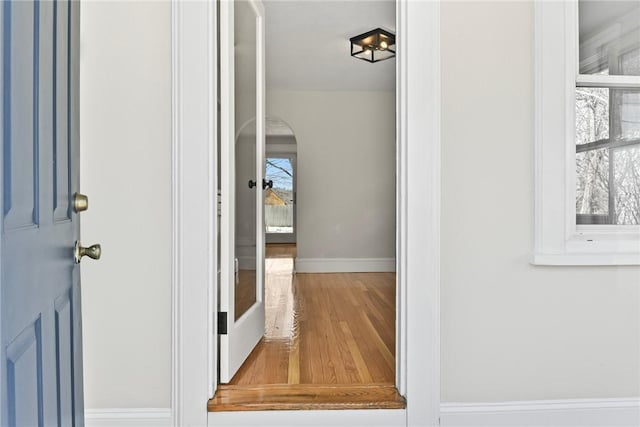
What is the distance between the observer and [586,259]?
1708 mm

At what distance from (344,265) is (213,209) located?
3701 mm

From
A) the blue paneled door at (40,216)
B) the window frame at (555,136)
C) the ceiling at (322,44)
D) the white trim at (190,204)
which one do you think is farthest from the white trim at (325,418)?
the ceiling at (322,44)

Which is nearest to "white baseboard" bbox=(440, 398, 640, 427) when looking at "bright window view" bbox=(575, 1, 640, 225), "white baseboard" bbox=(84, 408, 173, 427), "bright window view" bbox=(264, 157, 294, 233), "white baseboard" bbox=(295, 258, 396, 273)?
"bright window view" bbox=(575, 1, 640, 225)

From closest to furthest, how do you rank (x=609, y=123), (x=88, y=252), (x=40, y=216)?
(x=40, y=216), (x=88, y=252), (x=609, y=123)

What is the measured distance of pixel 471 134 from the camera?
5.57ft

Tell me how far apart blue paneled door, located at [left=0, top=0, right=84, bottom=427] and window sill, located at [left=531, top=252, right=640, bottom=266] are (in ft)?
5.32

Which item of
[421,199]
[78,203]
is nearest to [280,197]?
[421,199]

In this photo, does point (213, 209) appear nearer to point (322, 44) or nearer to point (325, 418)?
point (325, 418)

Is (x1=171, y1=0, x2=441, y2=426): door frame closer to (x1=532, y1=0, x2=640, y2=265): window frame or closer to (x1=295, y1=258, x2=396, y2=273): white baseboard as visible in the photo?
(x1=532, y1=0, x2=640, y2=265): window frame

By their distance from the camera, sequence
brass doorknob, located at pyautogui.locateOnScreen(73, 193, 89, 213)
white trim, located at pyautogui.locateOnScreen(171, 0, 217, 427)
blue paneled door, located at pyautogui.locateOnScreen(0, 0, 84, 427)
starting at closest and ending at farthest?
blue paneled door, located at pyautogui.locateOnScreen(0, 0, 84, 427)
brass doorknob, located at pyautogui.locateOnScreen(73, 193, 89, 213)
white trim, located at pyautogui.locateOnScreen(171, 0, 217, 427)

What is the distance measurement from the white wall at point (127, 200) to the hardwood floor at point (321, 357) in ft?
1.20

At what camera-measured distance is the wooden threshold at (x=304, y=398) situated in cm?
168

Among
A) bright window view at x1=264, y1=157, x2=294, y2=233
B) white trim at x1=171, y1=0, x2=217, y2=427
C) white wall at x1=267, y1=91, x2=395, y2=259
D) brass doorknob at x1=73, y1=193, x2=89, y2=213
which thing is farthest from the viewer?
bright window view at x1=264, y1=157, x2=294, y2=233

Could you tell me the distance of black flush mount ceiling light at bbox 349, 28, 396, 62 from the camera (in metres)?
3.38
